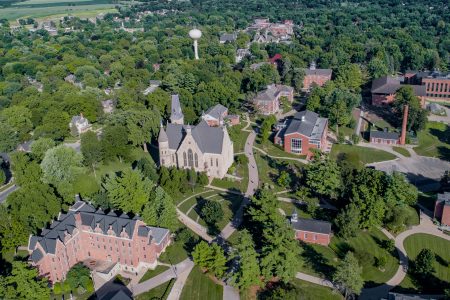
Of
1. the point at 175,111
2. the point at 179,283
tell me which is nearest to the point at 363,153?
the point at 175,111

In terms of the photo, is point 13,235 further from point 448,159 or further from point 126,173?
point 448,159

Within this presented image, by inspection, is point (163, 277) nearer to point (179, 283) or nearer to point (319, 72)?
point (179, 283)

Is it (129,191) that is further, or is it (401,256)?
(129,191)

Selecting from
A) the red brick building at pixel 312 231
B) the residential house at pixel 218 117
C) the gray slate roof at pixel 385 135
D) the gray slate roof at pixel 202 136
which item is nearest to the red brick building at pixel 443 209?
the red brick building at pixel 312 231

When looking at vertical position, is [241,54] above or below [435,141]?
Answer: above

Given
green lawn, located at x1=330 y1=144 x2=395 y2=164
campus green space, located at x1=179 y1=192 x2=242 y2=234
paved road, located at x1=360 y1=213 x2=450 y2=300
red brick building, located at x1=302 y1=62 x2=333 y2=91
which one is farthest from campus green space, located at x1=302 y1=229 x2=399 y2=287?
red brick building, located at x1=302 y1=62 x2=333 y2=91

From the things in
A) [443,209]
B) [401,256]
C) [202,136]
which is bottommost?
[401,256]

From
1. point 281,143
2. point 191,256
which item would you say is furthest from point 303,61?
point 191,256
